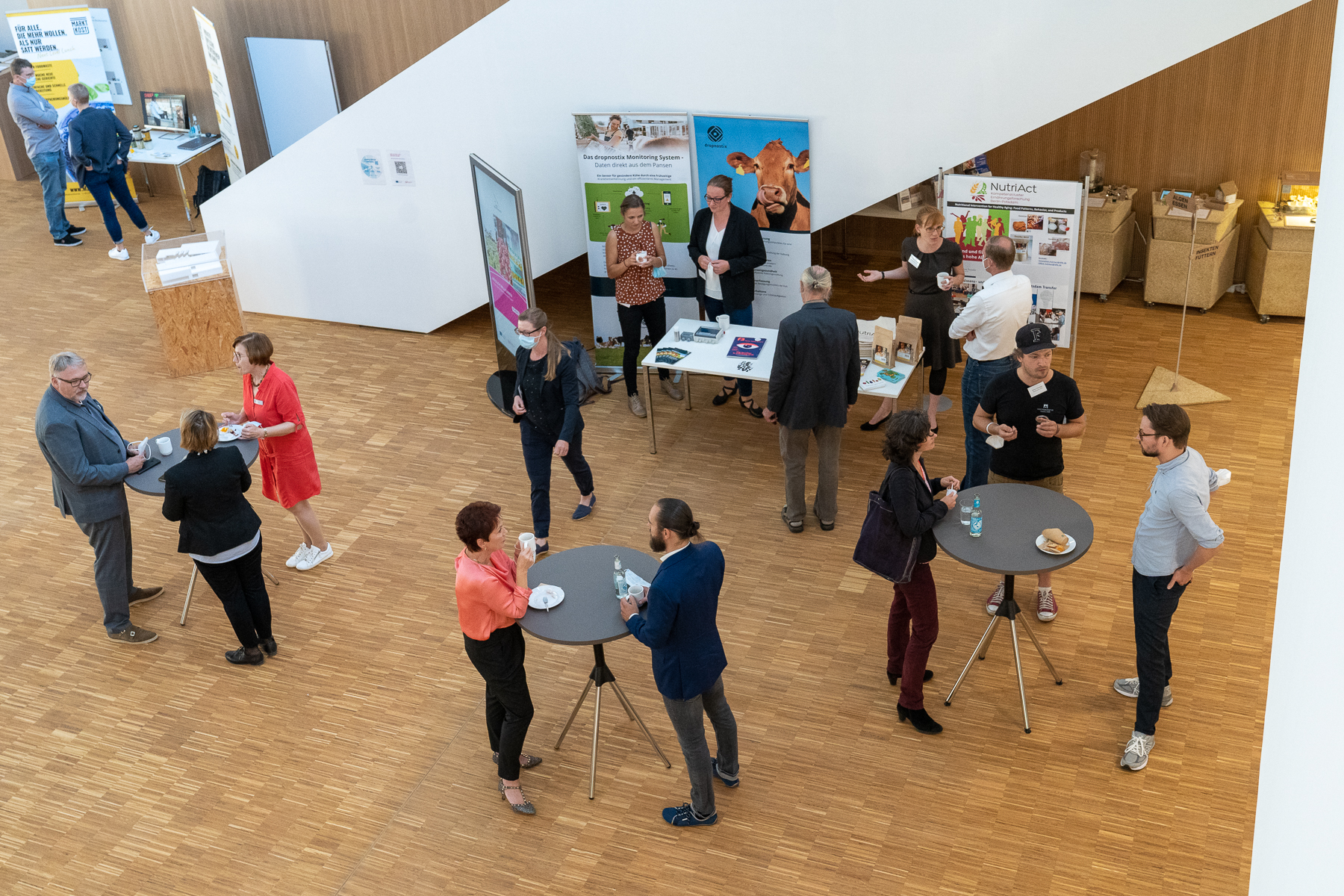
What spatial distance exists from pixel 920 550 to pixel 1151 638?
1090 millimetres

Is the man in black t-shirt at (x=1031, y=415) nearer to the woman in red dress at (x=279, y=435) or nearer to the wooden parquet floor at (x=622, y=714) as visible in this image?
the wooden parquet floor at (x=622, y=714)

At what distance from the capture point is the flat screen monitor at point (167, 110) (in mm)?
12039

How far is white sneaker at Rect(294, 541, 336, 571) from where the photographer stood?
673 centimetres

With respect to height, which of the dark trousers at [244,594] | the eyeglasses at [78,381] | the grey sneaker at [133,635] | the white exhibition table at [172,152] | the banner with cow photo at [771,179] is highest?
the white exhibition table at [172,152]

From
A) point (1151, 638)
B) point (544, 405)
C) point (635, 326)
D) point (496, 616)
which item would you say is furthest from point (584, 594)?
point (635, 326)

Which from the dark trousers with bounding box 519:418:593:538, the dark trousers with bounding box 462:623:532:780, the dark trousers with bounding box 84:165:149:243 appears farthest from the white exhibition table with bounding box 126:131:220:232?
the dark trousers with bounding box 462:623:532:780

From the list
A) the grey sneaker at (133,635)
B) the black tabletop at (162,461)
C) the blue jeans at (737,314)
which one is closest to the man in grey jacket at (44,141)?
the black tabletop at (162,461)

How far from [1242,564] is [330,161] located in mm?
7413

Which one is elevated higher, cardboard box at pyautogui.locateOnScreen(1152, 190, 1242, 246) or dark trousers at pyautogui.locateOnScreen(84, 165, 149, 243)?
dark trousers at pyautogui.locateOnScreen(84, 165, 149, 243)

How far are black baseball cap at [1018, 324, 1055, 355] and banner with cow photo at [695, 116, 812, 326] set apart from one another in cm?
307

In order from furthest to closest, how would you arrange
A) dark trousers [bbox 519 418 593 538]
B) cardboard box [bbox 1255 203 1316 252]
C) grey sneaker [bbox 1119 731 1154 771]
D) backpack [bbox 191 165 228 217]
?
backpack [bbox 191 165 228 217], cardboard box [bbox 1255 203 1316 252], dark trousers [bbox 519 418 593 538], grey sneaker [bbox 1119 731 1154 771]

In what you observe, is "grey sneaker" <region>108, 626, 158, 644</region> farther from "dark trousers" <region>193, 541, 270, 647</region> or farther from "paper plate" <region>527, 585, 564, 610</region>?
"paper plate" <region>527, 585, 564, 610</region>

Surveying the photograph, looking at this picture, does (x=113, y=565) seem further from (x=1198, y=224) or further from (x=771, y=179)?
(x=1198, y=224)

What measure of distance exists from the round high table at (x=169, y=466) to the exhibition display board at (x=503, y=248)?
2070mm
